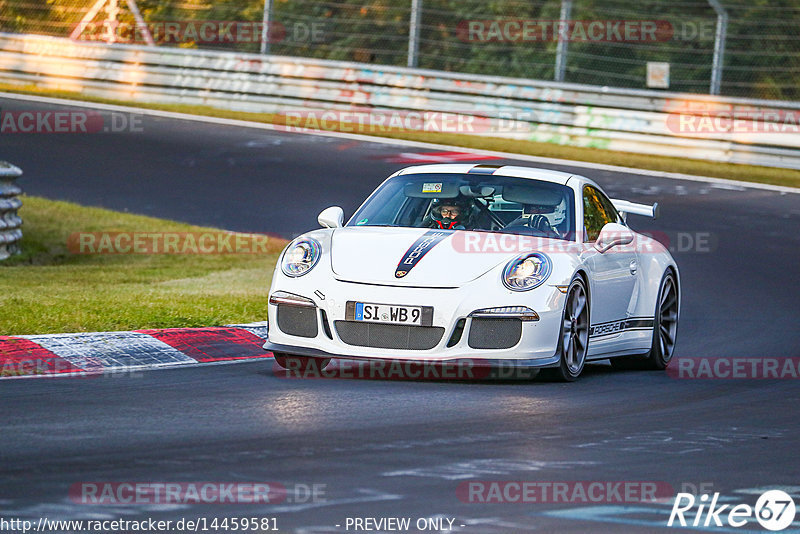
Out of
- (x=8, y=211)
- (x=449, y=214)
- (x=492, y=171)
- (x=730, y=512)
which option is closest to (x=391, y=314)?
(x=449, y=214)

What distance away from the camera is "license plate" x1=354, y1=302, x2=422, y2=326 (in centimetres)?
808

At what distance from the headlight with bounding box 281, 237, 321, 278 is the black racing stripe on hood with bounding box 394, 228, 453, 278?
52 centimetres

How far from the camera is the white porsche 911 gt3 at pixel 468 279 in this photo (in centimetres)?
812

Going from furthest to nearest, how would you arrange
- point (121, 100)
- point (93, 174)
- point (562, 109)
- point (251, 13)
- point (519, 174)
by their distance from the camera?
point (251, 13) < point (121, 100) < point (562, 109) < point (93, 174) < point (519, 174)

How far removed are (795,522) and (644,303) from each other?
4.72 m

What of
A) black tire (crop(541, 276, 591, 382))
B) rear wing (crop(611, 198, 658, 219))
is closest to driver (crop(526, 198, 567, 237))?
black tire (crop(541, 276, 591, 382))

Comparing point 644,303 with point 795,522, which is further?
point 644,303

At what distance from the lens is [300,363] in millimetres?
8758

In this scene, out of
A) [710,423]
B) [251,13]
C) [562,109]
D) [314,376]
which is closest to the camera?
[710,423]

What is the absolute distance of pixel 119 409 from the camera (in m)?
7.03

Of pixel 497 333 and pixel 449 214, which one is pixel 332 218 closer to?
pixel 449 214

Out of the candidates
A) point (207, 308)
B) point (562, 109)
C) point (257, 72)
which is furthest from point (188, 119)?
point (207, 308)

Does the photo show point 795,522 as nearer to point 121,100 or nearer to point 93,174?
point 93,174

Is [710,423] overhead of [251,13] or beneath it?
beneath
